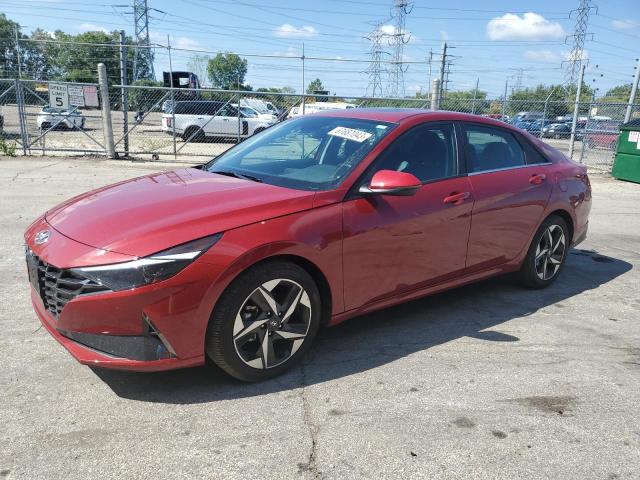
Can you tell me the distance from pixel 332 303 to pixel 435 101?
1184 centimetres

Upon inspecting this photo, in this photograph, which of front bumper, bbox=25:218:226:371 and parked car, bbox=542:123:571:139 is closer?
front bumper, bbox=25:218:226:371

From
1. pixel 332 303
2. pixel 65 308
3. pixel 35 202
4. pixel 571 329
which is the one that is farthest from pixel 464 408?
pixel 35 202

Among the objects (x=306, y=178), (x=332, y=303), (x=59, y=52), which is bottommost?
(x=332, y=303)

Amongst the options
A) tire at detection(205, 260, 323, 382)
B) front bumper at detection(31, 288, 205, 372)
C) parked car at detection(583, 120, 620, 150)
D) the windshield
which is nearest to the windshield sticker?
the windshield

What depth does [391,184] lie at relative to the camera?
3.39 metres

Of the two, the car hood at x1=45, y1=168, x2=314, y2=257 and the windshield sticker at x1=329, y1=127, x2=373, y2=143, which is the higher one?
the windshield sticker at x1=329, y1=127, x2=373, y2=143

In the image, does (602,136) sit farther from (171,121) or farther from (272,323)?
(272,323)

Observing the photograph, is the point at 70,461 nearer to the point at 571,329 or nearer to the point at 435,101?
the point at 571,329

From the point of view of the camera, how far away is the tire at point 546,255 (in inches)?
192

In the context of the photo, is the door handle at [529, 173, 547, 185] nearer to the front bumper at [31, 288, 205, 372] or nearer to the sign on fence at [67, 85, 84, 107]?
the front bumper at [31, 288, 205, 372]

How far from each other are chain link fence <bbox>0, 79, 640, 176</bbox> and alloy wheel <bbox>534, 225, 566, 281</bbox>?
7872 millimetres

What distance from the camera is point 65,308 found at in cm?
280

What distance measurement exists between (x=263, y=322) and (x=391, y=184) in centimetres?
117

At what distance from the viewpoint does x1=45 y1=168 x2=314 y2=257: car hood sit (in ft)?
9.27
